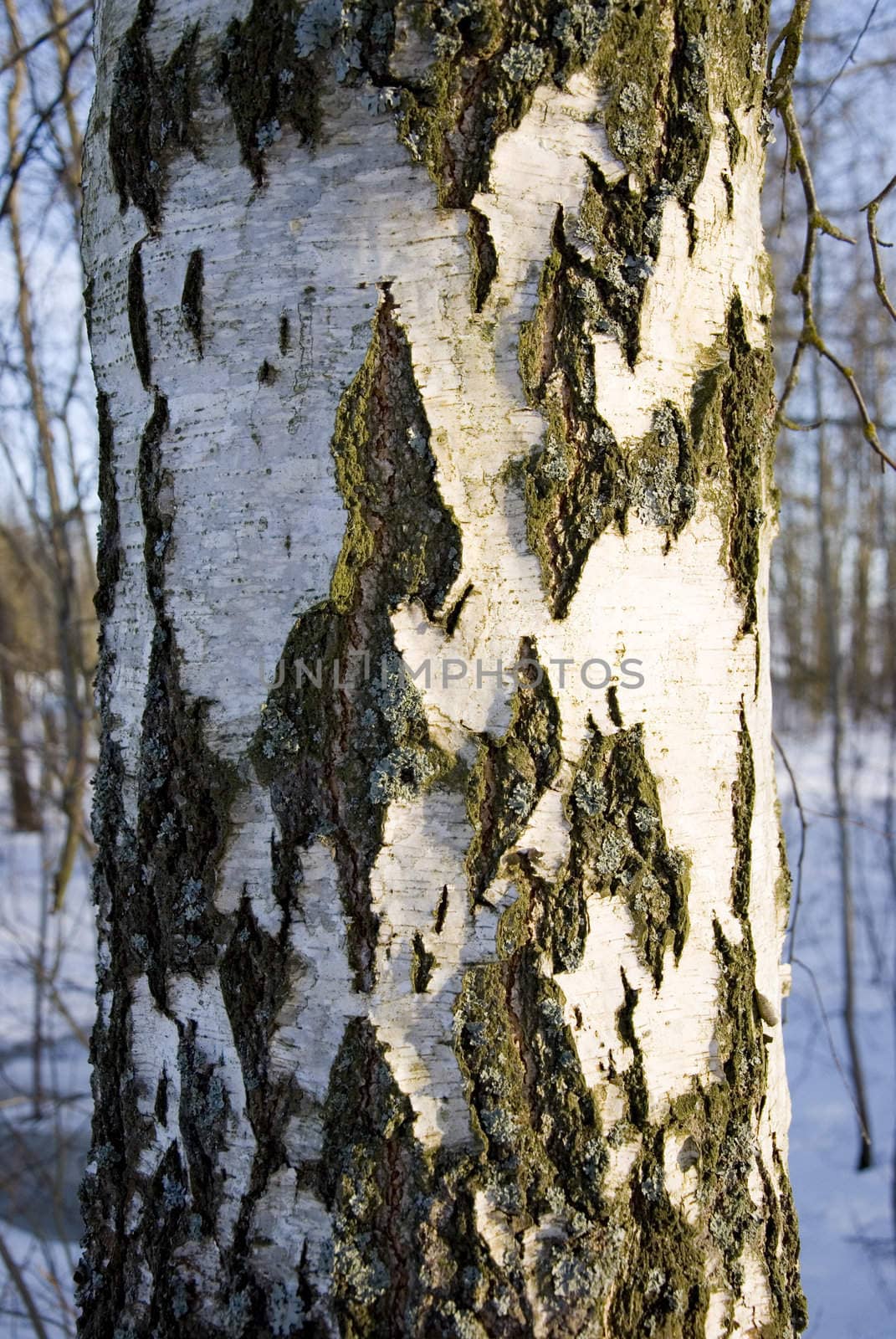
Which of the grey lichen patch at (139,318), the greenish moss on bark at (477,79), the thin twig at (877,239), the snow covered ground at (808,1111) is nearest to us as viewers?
the greenish moss on bark at (477,79)

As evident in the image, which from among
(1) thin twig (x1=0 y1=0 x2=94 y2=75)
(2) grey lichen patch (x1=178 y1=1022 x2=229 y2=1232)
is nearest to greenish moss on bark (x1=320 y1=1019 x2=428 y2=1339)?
(2) grey lichen patch (x1=178 y1=1022 x2=229 y2=1232)

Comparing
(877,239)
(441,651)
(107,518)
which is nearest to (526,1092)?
(441,651)

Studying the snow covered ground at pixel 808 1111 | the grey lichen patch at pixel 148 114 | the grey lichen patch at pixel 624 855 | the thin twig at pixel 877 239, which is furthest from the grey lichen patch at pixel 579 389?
the snow covered ground at pixel 808 1111

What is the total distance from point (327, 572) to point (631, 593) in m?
0.27

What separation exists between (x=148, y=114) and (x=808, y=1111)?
472cm

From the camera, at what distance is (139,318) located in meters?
0.85

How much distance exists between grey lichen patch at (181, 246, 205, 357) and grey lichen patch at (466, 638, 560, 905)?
1.34 ft

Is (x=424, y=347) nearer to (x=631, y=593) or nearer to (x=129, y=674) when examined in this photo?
(x=631, y=593)

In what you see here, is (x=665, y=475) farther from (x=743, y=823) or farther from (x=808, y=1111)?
(x=808, y=1111)

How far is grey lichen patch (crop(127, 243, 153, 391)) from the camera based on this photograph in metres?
0.85

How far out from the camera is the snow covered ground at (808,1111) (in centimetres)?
295

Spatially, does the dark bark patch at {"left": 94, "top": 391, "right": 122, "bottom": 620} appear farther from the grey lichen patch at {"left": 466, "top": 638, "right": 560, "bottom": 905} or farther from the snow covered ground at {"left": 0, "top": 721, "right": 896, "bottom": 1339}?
the snow covered ground at {"left": 0, "top": 721, "right": 896, "bottom": 1339}

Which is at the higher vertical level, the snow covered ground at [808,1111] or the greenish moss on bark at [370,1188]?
the greenish moss on bark at [370,1188]

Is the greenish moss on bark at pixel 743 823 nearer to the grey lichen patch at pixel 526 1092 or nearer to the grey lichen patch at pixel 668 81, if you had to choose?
the grey lichen patch at pixel 526 1092
